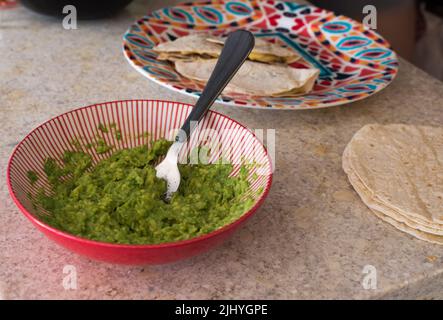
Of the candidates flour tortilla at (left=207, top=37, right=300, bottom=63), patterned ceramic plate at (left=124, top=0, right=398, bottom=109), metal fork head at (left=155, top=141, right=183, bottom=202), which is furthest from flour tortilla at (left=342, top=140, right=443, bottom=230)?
flour tortilla at (left=207, top=37, right=300, bottom=63)

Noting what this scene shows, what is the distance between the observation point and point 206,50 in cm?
155

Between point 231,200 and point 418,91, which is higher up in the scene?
point 231,200

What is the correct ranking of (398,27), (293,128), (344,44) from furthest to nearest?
(398,27), (344,44), (293,128)

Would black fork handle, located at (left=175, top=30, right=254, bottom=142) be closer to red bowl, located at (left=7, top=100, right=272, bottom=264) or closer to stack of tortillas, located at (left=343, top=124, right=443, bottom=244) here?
red bowl, located at (left=7, top=100, right=272, bottom=264)

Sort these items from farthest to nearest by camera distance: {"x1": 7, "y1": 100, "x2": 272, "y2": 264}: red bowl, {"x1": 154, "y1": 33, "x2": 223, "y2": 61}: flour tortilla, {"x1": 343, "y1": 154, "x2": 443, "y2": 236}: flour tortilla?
{"x1": 154, "y1": 33, "x2": 223, "y2": 61}: flour tortilla < {"x1": 343, "y1": 154, "x2": 443, "y2": 236}: flour tortilla < {"x1": 7, "y1": 100, "x2": 272, "y2": 264}: red bowl

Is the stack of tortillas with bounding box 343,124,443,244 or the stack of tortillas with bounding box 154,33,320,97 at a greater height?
the stack of tortillas with bounding box 154,33,320,97

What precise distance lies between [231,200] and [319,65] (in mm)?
739

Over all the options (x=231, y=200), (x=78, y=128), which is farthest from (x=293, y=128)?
(x=78, y=128)

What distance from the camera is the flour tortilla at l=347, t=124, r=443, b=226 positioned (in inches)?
41.9

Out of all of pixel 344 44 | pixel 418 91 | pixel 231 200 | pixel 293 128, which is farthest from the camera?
pixel 344 44

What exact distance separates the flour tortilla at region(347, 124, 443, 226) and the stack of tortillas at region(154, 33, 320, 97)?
23cm

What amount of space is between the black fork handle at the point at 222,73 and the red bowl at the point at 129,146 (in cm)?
4
